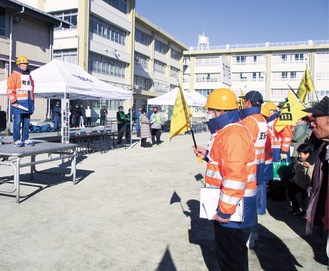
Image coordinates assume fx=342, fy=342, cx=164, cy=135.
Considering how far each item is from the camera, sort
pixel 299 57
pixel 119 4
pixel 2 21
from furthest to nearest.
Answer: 1. pixel 299 57
2. pixel 119 4
3. pixel 2 21

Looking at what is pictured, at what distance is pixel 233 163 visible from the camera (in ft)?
8.85

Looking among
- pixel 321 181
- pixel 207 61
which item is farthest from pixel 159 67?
pixel 321 181

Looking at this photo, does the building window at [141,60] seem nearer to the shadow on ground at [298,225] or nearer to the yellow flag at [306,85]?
the yellow flag at [306,85]

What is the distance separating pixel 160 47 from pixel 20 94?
47619mm

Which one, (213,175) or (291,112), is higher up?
(291,112)

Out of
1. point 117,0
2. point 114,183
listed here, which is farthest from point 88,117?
point 114,183

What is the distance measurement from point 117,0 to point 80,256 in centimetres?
3797

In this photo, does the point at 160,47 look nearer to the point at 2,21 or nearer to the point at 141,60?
the point at 141,60

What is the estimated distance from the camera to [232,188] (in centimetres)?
271

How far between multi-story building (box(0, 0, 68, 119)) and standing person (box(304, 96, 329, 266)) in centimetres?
2233

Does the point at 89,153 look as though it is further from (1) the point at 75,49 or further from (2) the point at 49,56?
(1) the point at 75,49

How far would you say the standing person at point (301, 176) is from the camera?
5.45 m

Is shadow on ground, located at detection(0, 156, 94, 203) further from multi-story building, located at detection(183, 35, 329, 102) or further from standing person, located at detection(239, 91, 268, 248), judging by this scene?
multi-story building, located at detection(183, 35, 329, 102)

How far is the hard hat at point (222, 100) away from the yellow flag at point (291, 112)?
3.48 metres
